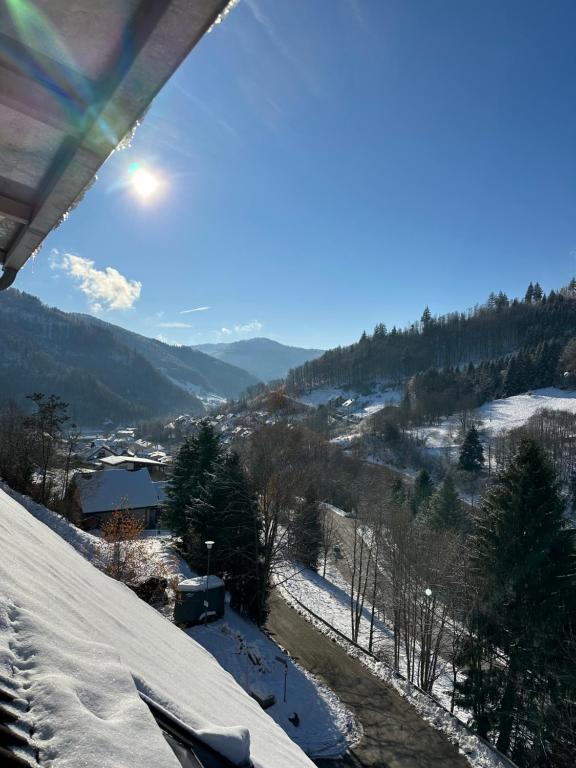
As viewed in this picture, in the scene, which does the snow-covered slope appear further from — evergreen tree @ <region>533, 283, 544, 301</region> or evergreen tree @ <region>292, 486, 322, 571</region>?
evergreen tree @ <region>533, 283, 544, 301</region>

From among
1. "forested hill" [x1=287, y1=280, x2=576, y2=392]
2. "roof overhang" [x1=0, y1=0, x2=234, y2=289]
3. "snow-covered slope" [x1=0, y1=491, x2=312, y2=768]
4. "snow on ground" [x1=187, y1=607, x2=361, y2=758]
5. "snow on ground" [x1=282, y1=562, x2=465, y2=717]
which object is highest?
"forested hill" [x1=287, y1=280, x2=576, y2=392]

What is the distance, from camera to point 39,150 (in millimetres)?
2225

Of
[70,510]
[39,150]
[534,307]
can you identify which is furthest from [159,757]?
[534,307]

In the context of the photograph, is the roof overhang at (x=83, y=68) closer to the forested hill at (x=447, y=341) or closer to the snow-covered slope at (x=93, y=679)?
the snow-covered slope at (x=93, y=679)

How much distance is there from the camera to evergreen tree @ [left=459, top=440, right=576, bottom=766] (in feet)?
42.4

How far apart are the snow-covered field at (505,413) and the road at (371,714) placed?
64.2 meters

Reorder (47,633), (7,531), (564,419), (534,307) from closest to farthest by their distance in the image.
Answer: (47,633) → (7,531) → (564,419) → (534,307)

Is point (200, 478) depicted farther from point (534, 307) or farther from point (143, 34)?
point (534, 307)

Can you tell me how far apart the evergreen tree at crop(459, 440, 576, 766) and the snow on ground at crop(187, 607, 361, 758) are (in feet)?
15.5

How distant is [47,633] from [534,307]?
169628 millimetres

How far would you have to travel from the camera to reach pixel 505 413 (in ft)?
287

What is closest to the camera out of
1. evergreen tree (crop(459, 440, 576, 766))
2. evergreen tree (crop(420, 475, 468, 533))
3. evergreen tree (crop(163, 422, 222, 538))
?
evergreen tree (crop(459, 440, 576, 766))

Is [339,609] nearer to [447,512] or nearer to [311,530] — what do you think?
[311,530]

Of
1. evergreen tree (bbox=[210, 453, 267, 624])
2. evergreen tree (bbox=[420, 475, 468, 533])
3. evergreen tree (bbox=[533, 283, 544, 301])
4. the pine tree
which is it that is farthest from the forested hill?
evergreen tree (bbox=[210, 453, 267, 624])
